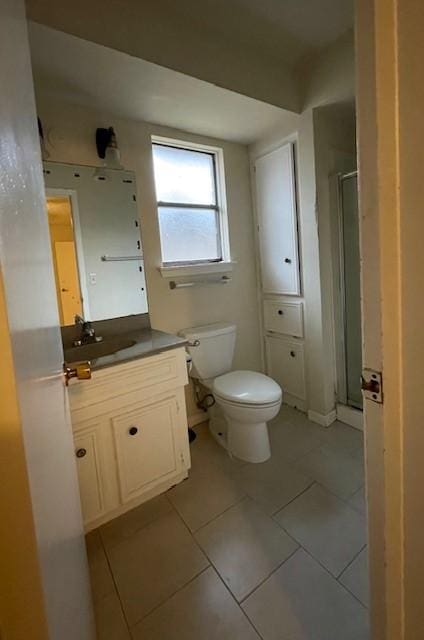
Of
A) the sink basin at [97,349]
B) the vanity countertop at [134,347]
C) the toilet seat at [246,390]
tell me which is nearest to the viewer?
the vanity countertop at [134,347]

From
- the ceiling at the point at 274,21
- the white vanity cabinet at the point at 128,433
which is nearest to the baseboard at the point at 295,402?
the white vanity cabinet at the point at 128,433

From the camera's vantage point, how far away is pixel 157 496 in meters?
1.66

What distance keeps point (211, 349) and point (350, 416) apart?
1.07 meters

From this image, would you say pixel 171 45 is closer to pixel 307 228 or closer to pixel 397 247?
pixel 307 228

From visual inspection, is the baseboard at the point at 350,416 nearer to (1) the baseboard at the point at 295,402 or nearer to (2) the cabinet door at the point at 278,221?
(1) the baseboard at the point at 295,402

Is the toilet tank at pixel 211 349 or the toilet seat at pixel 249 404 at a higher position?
the toilet tank at pixel 211 349

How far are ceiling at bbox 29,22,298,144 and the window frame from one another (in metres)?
0.11

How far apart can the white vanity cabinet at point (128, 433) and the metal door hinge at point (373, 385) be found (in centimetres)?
107

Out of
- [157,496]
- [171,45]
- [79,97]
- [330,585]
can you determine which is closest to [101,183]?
[79,97]

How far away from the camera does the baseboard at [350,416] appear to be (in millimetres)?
2135

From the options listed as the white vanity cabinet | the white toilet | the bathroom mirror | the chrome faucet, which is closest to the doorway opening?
the white toilet

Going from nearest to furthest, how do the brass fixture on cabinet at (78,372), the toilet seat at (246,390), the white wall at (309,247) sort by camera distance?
the brass fixture on cabinet at (78,372) → the toilet seat at (246,390) → the white wall at (309,247)

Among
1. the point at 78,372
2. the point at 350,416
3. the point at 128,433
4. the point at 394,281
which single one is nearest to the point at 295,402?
the point at 350,416

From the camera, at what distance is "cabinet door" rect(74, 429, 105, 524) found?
135 cm
